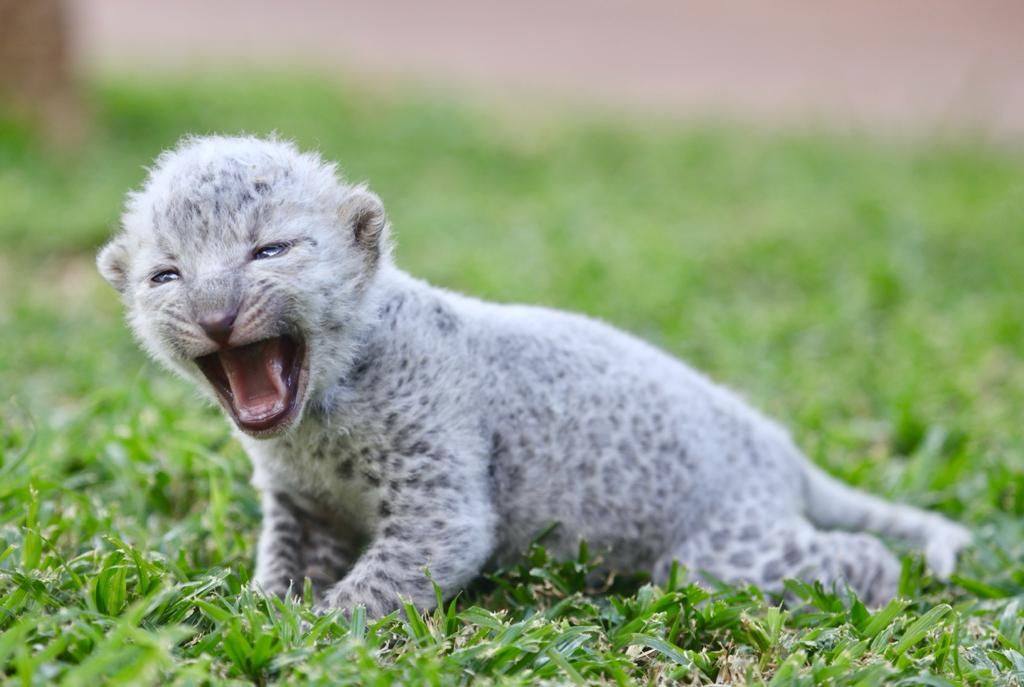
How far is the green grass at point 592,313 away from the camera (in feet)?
11.5

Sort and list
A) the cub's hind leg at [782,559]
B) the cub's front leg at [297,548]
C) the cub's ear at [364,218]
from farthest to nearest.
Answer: the cub's hind leg at [782,559], the cub's front leg at [297,548], the cub's ear at [364,218]

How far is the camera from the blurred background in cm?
604

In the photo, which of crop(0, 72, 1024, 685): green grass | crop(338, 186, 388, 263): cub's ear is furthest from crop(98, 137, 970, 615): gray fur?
crop(0, 72, 1024, 685): green grass

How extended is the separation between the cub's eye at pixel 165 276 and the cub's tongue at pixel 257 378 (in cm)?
28

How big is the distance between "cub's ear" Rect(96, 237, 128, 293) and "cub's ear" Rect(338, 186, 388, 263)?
75 cm

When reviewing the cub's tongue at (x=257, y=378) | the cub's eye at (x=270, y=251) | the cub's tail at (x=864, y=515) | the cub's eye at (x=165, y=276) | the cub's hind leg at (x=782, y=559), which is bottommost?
the cub's hind leg at (x=782, y=559)

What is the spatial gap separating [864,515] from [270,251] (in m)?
2.86

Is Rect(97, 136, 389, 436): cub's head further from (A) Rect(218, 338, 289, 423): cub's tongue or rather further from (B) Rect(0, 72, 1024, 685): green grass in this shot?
(B) Rect(0, 72, 1024, 685): green grass

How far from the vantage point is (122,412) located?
5547 millimetres

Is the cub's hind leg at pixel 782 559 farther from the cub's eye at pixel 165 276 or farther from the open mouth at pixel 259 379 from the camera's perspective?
the cub's eye at pixel 165 276

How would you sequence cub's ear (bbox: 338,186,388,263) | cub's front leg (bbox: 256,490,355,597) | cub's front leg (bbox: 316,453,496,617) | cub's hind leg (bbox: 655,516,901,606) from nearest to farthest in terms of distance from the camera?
cub's front leg (bbox: 316,453,496,617)
cub's ear (bbox: 338,186,388,263)
cub's front leg (bbox: 256,490,355,597)
cub's hind leg (bbox: 655,516,901,606)

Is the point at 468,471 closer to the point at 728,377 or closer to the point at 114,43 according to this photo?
the point at 728,377

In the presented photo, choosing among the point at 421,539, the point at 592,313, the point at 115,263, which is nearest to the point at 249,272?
the point at 115,263

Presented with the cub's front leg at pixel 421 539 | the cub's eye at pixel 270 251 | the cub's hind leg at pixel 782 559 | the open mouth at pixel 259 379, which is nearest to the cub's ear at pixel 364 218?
the cub's eye at pixel 270 251
